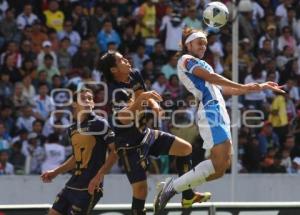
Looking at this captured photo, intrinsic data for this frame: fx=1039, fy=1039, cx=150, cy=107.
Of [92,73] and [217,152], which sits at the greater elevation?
[92,73]

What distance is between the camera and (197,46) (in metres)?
11.6

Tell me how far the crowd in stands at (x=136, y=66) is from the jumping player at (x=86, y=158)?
210 inches

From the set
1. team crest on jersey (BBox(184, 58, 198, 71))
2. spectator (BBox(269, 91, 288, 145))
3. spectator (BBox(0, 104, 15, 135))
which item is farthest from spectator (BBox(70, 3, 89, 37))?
team crest on jersey (BBox(184, 58, 198, 71))

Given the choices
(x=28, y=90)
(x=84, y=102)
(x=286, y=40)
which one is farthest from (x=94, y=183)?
(x=286, y=40)

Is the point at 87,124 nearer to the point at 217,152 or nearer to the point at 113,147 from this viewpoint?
the point at 113,147

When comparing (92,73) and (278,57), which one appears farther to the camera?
(278,57)

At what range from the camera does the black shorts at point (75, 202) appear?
1147 cm

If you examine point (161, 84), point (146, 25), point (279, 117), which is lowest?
point (279, 117)

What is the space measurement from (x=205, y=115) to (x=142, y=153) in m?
0.90

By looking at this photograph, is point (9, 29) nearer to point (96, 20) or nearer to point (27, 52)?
point (27, 52)

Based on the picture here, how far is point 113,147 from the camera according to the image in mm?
11578

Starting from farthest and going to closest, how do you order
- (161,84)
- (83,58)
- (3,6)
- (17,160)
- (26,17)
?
(3,6)
(26,17)
(83,58)
(161,84)
(17,160)

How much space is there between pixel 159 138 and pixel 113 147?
2.00 ft

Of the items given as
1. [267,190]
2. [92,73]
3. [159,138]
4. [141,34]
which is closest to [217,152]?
[159,138]
